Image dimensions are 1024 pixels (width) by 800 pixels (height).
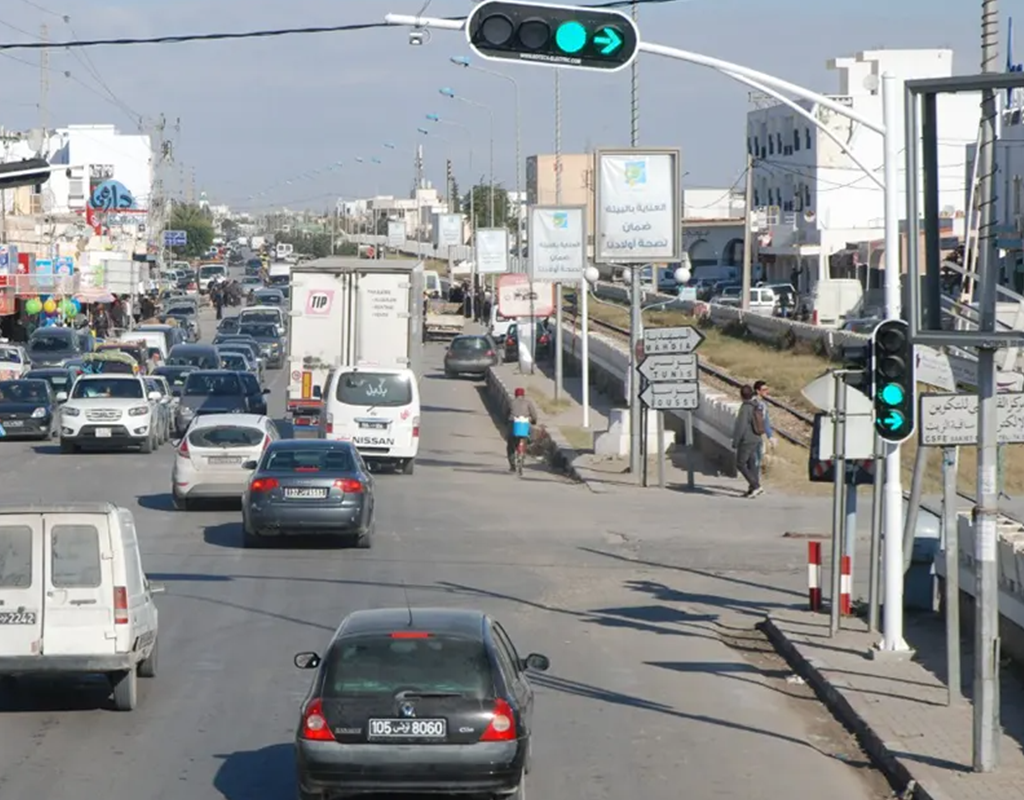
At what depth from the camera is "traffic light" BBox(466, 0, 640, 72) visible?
12.4 meters

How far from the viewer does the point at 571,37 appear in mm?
12555

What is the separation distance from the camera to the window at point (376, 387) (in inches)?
1396

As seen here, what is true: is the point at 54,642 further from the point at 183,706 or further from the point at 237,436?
the point at 237,436

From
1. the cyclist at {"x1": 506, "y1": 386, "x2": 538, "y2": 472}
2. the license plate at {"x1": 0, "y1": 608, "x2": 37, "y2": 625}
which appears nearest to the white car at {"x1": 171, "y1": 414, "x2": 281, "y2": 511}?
the cyclist at {"x1": 506, "y1": 386, "x2": 538, "y2": 472}

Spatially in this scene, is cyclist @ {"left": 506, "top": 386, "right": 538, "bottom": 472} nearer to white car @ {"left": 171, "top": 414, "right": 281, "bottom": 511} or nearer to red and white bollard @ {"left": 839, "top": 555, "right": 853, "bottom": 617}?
white car @ {"left": 171, "top": 414, "right": 281, "bottom": 511}

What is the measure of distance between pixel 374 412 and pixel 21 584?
21373 mm

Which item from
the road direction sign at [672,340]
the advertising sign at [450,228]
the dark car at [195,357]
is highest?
the advertising sign at [450,228]

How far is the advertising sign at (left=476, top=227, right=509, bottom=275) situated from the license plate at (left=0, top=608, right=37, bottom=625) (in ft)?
199

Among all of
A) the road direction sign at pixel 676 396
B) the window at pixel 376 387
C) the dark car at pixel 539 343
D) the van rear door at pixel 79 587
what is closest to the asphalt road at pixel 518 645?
the van rear door at pixel 79 587

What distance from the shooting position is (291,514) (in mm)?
24156

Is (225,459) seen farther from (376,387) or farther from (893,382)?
(893,382)

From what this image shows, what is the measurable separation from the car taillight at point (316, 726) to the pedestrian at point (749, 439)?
1992 cm

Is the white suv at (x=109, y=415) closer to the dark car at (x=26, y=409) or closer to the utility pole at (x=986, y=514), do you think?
the dark car at (x=26, y=409)

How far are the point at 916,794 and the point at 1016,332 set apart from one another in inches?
119
